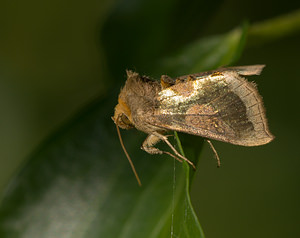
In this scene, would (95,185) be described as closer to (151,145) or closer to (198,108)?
(151,145)

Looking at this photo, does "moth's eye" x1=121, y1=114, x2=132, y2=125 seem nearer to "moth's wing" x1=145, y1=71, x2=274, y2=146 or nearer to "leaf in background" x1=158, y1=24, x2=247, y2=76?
"moth's wing" x1=145, y1=71, x2=274, y2=146

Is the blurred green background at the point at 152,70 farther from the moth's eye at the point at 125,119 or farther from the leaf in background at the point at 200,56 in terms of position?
the moth's eye at the point at 125,119

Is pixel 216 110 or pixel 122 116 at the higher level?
pixel 122 116

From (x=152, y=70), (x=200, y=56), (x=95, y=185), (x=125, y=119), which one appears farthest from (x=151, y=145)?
(x=200, y=56)

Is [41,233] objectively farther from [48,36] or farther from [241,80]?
[48,36]

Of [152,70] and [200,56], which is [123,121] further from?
[200,56]

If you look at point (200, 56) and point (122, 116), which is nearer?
point (122, 116)

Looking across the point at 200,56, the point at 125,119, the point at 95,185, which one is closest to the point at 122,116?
the point at 125,119

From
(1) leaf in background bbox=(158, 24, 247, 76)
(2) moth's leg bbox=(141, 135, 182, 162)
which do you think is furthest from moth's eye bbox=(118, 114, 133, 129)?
(1) leaf in background bbox=(158, 24, 247, 76)
